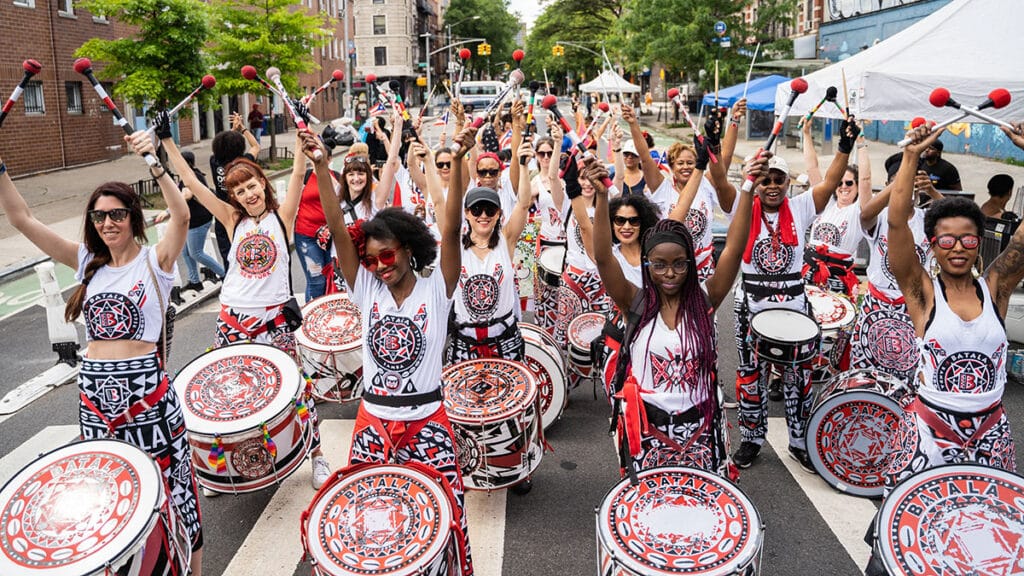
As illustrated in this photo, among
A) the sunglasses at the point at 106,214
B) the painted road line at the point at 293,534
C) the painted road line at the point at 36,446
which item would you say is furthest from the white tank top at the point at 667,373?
the painted road line at the point at 36,446

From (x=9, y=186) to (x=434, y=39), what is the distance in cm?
10238

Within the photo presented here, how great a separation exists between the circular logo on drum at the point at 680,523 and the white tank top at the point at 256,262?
10.0ft

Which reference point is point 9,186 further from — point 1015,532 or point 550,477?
point 1015,532

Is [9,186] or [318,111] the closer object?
[9,186]

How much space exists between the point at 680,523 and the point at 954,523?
3.30ft

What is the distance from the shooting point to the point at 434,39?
101000 mm

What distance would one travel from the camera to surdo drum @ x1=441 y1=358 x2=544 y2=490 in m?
4.48

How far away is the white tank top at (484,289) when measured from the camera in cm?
514

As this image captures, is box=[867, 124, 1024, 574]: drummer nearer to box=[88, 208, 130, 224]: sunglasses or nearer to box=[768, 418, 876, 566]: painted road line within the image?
box=[768, 418, 876, 566]: painted road line

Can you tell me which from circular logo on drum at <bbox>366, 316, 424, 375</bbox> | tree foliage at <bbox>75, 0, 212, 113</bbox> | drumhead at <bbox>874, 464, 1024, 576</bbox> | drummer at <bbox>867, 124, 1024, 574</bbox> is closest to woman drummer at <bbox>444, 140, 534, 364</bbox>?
circular logo on drum at <bbox>366, 316, 424, 375</bbox>

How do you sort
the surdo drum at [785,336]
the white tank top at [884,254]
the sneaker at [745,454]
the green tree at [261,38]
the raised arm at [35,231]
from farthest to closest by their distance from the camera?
the green tree at [261,38] → the white tank top at [884,254] → the sneaker at [745,454] → the surdo drum at [785,336] → the raised arm at [35,231]

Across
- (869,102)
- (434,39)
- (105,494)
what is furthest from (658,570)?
(434,39)

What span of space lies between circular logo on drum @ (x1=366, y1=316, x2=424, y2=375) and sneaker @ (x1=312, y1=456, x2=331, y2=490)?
1972 millimetres

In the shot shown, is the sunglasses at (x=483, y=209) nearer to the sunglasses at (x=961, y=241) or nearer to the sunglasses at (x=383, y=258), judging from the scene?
the sunglasses at (x=383, y=258)
